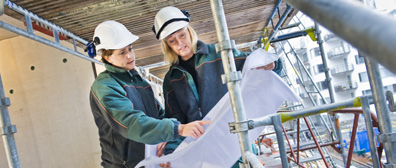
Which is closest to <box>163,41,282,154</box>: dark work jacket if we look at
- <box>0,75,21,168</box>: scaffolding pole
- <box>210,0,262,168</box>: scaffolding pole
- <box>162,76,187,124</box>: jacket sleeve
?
<box>162,76,187,124</box>: jacket sleeve

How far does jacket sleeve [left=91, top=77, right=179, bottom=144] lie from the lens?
1813 mm

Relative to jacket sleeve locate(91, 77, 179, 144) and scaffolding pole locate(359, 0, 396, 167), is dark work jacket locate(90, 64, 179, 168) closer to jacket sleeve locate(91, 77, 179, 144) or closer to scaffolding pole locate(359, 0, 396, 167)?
jacket sleeve locate(91, 77, 179, 144)

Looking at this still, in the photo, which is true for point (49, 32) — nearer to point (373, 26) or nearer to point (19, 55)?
point (19, 55)

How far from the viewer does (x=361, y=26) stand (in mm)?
331

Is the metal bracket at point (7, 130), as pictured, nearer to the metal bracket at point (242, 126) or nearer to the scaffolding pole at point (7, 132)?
the scaffolding pole at point (7, 132)

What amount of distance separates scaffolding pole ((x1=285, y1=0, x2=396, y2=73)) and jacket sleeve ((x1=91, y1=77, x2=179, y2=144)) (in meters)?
1.47

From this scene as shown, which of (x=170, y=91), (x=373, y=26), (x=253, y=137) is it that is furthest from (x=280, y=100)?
(x=373, y=26)

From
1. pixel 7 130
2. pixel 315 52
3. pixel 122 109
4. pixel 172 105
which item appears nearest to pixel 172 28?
pixel 172 105

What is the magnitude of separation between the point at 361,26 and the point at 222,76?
1432 mm

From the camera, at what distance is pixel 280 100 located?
211 cm

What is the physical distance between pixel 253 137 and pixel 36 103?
6994 mm

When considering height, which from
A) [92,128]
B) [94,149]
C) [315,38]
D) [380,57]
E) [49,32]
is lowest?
[94,149]

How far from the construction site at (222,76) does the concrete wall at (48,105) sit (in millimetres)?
25

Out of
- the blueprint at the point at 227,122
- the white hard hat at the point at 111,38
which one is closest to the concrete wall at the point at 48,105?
the white hard hat at the point at 111,38
